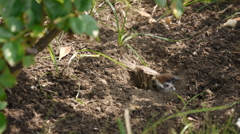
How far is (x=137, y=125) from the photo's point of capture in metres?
2.08

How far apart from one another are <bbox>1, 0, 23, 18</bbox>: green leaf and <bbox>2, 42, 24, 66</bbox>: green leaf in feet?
0.40

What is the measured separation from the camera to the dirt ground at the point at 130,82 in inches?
80.1

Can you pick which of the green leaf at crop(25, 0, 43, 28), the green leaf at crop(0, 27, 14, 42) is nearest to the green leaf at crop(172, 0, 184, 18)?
the green leaf at crop(25, 0, 43, 28)

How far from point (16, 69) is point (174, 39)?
163 cm

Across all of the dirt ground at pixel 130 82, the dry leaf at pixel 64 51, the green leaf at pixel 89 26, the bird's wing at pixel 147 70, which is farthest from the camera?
the bird's wing at pixel 147 70

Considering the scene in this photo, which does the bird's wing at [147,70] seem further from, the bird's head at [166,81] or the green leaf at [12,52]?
the green leaf at [12,52]

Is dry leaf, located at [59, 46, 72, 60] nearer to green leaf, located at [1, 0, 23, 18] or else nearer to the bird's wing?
the bird's wing

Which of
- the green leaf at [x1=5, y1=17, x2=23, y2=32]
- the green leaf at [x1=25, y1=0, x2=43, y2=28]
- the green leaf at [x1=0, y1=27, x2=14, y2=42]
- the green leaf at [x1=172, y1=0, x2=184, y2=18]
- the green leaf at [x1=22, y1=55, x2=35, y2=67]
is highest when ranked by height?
the green leaf at [x1=172, y1=0, x2=184, y2=18]

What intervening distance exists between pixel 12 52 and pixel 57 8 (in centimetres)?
25

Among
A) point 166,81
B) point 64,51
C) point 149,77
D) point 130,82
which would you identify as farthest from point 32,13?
point 149,77

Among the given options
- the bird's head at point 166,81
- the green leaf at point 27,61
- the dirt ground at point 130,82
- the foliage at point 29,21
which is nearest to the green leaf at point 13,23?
the foliage at point 29,21

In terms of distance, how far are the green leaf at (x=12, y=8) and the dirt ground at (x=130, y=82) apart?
2.66 ft

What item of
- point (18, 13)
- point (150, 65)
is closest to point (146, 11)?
point (150, 65)

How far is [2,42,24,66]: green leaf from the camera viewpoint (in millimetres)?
1224
